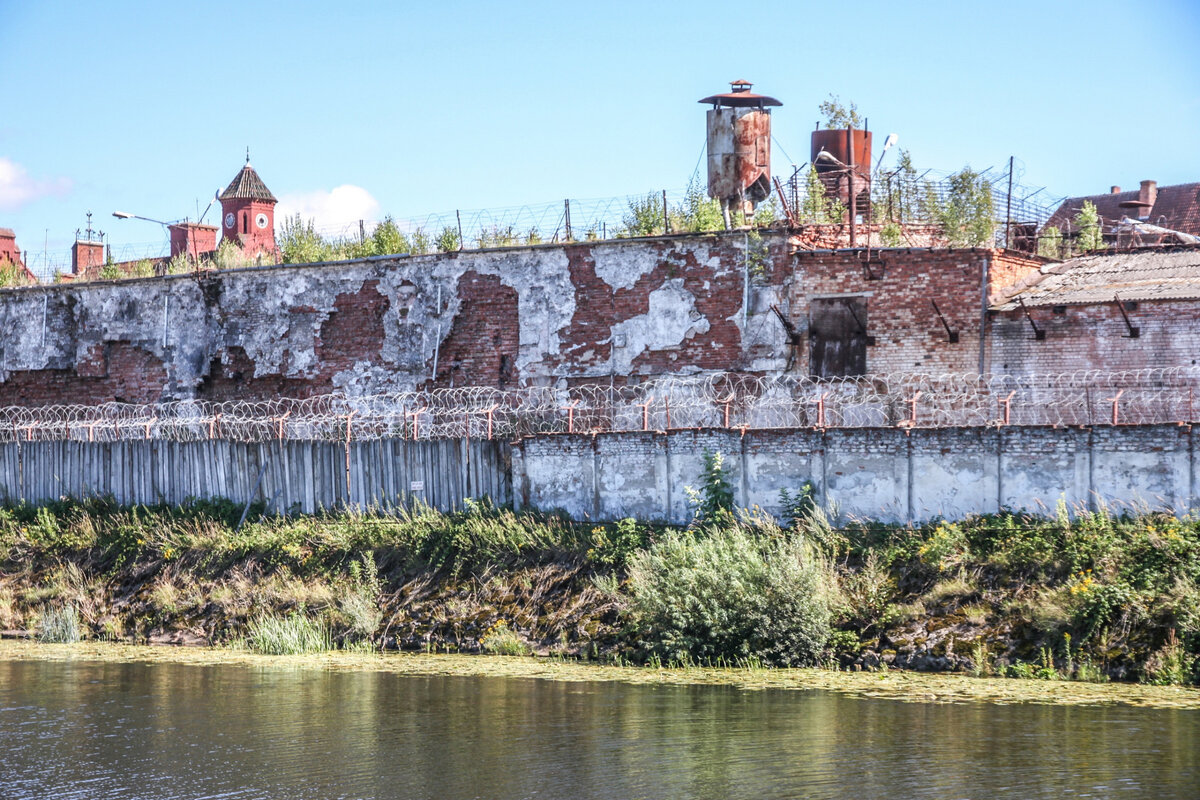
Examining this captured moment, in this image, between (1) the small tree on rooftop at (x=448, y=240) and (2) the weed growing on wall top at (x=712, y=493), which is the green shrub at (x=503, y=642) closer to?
(2) the weed growing on wall top at (x=712, y=493)

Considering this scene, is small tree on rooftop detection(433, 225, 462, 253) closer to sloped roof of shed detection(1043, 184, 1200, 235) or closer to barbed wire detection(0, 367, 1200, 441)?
barbed wire detection(0, 367, 1200, 441)

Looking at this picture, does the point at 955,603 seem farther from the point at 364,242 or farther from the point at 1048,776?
the point at 364,242

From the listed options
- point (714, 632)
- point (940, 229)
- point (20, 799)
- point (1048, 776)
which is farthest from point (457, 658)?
point (940, 229)

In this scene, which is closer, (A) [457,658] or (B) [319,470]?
(A) [457,658]

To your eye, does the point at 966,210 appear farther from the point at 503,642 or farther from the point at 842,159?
the point at 503,642

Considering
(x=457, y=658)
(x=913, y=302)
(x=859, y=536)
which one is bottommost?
(x=457, y=658)

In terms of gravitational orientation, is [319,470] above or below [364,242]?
below

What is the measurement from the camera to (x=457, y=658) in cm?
1719

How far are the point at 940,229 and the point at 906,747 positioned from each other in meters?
14.1

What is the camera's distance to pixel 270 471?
22281mm

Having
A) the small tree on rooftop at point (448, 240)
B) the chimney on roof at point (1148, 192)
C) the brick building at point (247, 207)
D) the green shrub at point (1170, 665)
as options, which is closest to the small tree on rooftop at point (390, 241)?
the small tree on rooftop at point (448, 240)

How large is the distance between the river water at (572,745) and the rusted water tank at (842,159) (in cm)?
1341

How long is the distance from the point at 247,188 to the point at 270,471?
34304mm

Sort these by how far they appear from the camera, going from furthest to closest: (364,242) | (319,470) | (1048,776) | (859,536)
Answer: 1. (364,242)
2. (319,470)
3. (859,536)
4. (1048,776)
